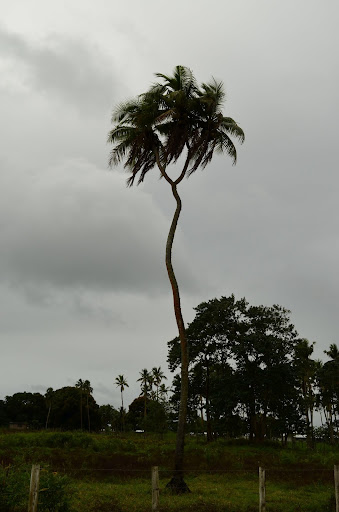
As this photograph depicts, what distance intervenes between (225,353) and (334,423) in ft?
92.3

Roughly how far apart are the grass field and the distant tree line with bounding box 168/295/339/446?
8.28 feet

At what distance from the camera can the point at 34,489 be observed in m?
11.2

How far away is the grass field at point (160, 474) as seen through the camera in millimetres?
15297

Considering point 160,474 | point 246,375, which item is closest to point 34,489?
point 160,474

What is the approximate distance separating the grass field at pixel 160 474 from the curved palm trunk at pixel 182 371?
A: 73cm

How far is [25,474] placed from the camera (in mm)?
12930

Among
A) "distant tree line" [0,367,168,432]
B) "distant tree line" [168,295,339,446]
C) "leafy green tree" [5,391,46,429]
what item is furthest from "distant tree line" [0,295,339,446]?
"leafy green tree" [5,391,46,429]

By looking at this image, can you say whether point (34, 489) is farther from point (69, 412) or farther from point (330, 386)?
point (69, 412)

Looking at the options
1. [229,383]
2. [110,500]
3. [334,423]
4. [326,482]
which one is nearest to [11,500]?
[110,500]

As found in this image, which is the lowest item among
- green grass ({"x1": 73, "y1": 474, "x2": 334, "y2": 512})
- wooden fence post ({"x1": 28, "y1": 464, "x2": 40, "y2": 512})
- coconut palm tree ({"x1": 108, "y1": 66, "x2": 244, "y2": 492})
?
green grass ({"x1": 73, "y1": 474, "x2": 334, "y2": 512})

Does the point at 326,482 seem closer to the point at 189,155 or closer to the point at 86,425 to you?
the point at 189,155

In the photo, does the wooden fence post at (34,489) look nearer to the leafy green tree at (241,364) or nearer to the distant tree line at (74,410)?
the leafy green tree at (241,364)

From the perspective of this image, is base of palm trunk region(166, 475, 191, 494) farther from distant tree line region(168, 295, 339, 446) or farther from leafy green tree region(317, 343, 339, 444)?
leafy green tree region(317, 343, 339, 444)

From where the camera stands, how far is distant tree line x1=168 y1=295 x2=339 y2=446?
45312 millimetres
